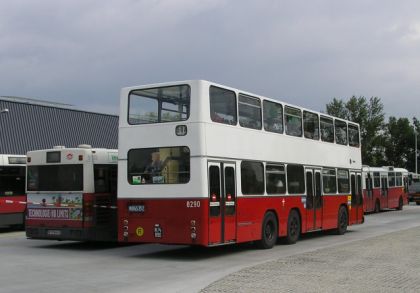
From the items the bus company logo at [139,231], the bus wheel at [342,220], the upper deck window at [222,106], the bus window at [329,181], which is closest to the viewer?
the upper deck window at [222,106]

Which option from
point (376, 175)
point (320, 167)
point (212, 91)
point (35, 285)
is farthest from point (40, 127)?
point (35, 285)

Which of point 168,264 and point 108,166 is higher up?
point 108,166

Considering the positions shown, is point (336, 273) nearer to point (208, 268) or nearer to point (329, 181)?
point (208, 268)

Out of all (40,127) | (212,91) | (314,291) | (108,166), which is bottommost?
(314,291)

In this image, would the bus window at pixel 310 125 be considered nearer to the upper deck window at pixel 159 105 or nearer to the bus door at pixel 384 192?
the upper deck window at pixel 159 105

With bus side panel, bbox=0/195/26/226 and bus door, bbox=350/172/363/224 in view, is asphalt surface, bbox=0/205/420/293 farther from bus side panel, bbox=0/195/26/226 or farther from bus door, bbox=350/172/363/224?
bus door, bbox=350/172/363/224

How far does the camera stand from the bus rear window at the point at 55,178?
16000mm

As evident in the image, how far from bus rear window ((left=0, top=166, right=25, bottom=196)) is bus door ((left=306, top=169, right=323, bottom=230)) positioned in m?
10.2

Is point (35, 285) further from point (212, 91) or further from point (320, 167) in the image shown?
point (320, 167)

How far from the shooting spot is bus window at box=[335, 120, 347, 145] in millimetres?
21438

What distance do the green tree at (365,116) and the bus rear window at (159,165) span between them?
52728 millimetres

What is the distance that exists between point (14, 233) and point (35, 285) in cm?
1218

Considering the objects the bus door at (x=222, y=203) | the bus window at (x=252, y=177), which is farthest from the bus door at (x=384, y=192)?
the bus door at (x=222, y=203)

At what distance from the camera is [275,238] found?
54.0ft
